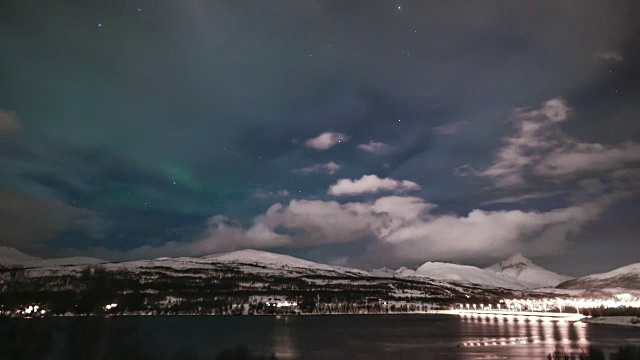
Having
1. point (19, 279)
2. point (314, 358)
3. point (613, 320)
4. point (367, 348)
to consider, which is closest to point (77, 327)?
point (19, 279)

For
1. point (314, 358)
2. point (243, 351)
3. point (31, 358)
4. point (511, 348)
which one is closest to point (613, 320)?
point (511, 348)

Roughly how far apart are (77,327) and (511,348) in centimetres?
7502

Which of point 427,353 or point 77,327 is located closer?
point 77,327

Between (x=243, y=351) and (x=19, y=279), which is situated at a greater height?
(x=19, y=279)

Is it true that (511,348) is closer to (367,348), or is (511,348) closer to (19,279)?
(367,348)

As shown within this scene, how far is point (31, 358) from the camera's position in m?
36.8

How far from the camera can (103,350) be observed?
35.5 metres

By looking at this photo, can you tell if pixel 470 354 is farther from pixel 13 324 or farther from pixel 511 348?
pixel 13 324

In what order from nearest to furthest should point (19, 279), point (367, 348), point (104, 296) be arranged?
1. point (104, 296)
2. point (19, 279)
3. point (367, 348)

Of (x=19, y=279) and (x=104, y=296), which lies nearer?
(x=104, y=296)

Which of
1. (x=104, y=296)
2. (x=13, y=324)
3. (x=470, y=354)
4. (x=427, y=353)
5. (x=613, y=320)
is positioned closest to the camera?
(x=104, y=296)

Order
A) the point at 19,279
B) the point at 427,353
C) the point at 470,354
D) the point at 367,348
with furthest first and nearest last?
1. the point at 367,348
2. the point at 427,353
3. the point at 470,354
4. the point at 19,279

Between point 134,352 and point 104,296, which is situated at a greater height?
point 104,296

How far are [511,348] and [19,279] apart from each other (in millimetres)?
77213
